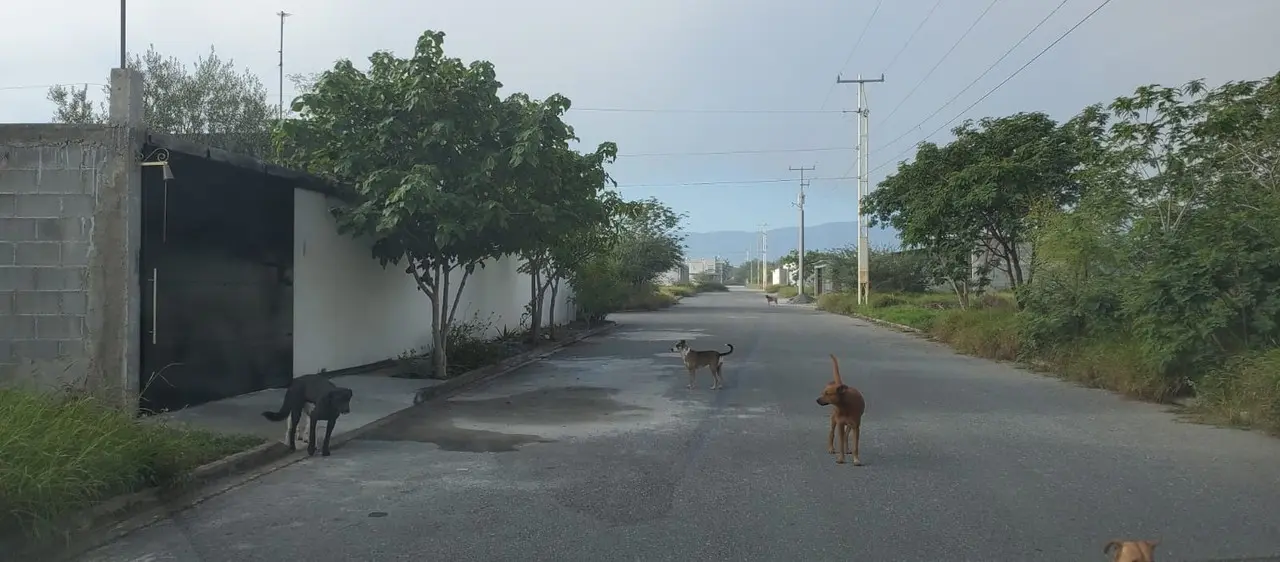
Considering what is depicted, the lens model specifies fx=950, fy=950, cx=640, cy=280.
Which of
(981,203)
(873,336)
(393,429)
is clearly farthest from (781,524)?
(873,336)

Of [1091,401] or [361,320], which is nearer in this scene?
[1091,401]

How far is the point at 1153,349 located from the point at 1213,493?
19.0ft

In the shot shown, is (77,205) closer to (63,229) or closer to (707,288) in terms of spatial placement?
(63,229)

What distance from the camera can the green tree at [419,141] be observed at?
13.1 metres

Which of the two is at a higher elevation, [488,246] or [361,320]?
[488,246]

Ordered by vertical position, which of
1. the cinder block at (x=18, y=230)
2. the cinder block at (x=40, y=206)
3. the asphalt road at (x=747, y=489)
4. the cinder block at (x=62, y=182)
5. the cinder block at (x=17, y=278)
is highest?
the cinder block at (x=62, y=182)

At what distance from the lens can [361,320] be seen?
15914mm

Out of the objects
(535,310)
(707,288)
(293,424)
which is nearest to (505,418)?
(293,424)

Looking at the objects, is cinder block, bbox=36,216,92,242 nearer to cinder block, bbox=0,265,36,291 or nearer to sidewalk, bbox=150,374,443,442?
cinder block, bbox=0,265,36,291

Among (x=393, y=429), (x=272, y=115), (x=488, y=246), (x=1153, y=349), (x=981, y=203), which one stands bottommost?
(x=393, y=429)

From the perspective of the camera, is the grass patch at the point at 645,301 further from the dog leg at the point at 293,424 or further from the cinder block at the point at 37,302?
the dog leg at the point at 293,424

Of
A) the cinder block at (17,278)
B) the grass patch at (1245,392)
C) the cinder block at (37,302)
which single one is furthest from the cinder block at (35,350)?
the grass patch at (1245,392)

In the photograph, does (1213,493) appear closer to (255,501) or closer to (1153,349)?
(1153,349)

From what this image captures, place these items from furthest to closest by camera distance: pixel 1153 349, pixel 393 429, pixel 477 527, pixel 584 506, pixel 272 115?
pixel 272 115 → pixel 1153 349 → pixel 393 429 → pixel 584 506 → pixel 477 527
